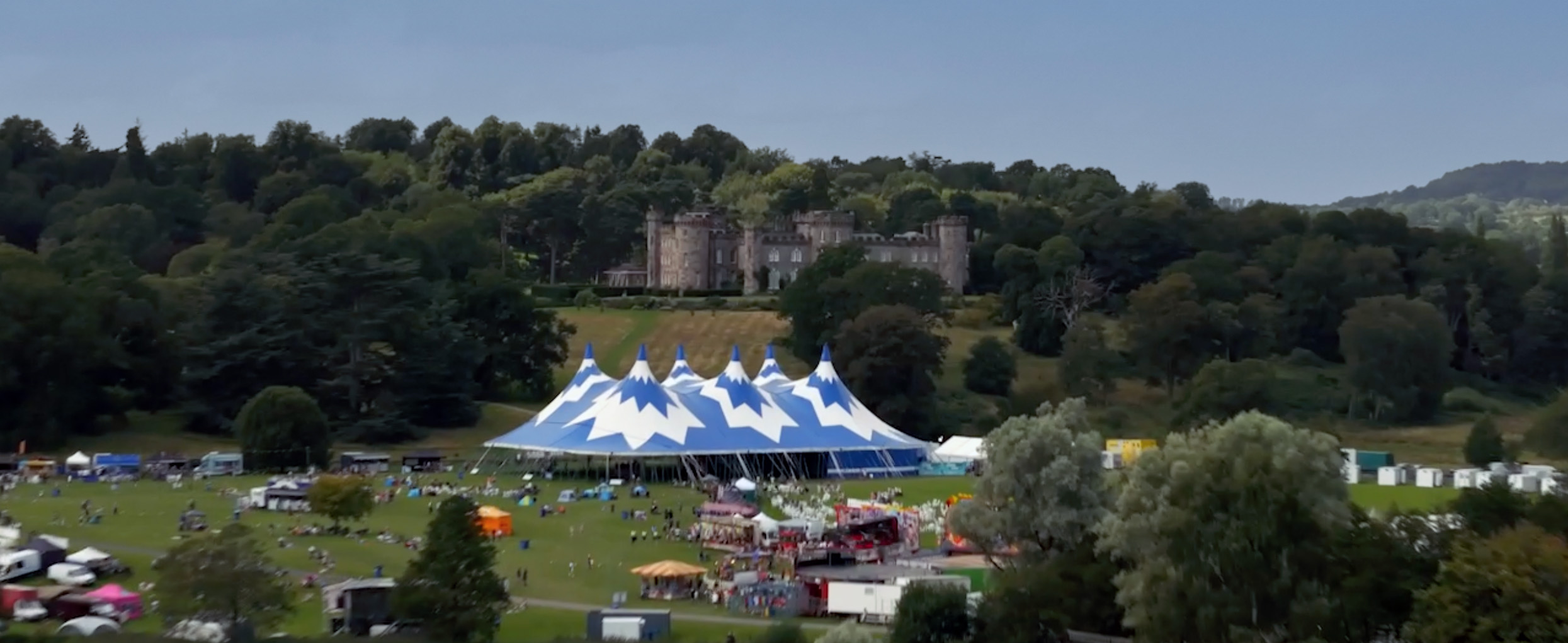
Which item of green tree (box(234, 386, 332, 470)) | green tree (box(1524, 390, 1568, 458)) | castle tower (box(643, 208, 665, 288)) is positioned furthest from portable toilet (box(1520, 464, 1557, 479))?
castle tower (box(643, 208, 665, 288))

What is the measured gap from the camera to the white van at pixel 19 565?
96.3ft

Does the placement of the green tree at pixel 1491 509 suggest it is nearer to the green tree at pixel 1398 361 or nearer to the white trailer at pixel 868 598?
the white trailer at pixel 868 598

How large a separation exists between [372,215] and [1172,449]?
5031 centimetres

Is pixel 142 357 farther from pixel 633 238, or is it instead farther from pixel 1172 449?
pixel 633 238

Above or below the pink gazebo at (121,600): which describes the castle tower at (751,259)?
above

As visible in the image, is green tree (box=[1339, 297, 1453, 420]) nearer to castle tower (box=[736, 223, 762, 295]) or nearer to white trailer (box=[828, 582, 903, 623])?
castle tower (box=[736, 223, 762, 295])

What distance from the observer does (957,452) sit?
175 ft

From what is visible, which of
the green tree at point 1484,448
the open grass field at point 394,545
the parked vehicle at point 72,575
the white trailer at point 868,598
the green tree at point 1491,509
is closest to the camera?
the green tree at point 1491,509

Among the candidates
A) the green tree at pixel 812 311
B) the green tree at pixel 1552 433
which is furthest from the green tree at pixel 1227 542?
the green tree at pixel 812 311

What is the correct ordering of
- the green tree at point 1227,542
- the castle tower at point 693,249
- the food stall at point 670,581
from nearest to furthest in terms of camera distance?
the green tree at point 1227,542
the food stall at point 670,581
the castle tower at point 693,249

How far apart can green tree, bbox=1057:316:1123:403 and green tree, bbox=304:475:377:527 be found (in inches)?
1270

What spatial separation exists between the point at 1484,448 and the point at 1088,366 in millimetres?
15208

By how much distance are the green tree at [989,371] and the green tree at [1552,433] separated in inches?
681

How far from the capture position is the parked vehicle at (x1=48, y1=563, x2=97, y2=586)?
29039 millimetres
